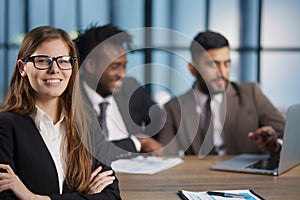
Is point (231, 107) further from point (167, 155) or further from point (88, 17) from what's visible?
point (88, 17)

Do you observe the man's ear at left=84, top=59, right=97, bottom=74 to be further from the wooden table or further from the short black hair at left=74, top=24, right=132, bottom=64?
the wooden table

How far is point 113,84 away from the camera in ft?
8.13

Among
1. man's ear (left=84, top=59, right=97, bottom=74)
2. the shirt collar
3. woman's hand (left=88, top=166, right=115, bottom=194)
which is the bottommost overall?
woman's hand (left=88, top=166, right=115, bottom=194)

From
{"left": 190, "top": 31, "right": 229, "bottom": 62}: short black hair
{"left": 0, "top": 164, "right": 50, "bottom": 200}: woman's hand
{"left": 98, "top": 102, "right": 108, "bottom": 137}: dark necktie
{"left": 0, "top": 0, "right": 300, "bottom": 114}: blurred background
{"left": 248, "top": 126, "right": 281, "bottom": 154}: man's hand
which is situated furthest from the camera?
{"left": 0, "top": 0, "right": 300, "bottom": 114}: blurred background

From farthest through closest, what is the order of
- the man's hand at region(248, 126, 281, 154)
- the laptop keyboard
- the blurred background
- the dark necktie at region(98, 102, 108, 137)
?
1. the blurred background
2. the dark necktie at region(98, 102, 108, 137)
3. the man's hand at region(248, 126, 281, 154)
4. the laptop keyboard

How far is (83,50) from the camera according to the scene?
2.55 metres

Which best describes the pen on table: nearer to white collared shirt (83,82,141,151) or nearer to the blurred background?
white collared shirt (83,82,141,151)

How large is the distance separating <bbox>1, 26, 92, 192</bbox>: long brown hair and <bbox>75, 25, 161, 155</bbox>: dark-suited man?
0.69 m

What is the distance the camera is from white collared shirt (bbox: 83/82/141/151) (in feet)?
7.65

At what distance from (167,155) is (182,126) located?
0.23 m

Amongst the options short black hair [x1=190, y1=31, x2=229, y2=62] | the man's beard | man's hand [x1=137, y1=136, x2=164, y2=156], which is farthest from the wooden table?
short black hair [x1=190, y1=31, x2=229, y2=62]

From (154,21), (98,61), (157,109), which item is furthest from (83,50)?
(154,21)

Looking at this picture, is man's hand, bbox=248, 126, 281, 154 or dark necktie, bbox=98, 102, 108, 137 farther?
dark necktie, bbox=98, 102, 108, 137

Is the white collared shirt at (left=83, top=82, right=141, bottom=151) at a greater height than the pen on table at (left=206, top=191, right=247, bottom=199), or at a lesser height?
greater
